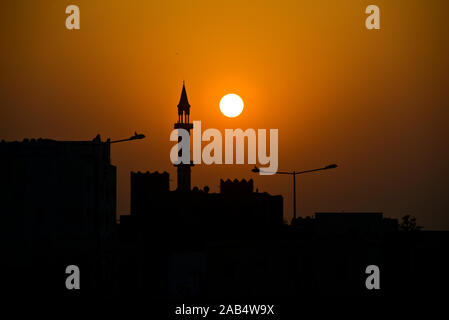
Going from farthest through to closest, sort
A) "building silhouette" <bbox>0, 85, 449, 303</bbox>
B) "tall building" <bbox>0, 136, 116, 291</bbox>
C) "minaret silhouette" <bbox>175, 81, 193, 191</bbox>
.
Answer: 1. "minaret silhouette" <bbox>175, 81, 193, 191</bbox>
2. "tall building" <bbox>0, 136, 116, 291</bbox>
3. "building silhouette" <bbox>0, 85, 449, 303</bbox>

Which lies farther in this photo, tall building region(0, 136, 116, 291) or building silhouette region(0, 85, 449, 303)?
tall building region(0, 136, 116, 291)

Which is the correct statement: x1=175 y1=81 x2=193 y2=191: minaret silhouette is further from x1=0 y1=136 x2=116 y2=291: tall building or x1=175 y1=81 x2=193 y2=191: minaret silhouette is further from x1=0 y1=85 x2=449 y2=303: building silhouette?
x1=0 y1=136 x2=116 y2=291: tall building

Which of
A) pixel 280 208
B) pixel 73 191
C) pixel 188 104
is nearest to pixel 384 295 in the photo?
pixel 73 191

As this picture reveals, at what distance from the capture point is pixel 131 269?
94.2 meters

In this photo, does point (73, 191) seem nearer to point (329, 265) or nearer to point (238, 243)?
point (238, 243)

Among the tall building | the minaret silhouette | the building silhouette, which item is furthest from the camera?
the minaret silhouette

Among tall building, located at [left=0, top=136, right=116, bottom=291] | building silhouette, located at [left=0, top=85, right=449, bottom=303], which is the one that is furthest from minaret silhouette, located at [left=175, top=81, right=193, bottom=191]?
tall building, located at [left=0, top=136, right=116, bottom=291]

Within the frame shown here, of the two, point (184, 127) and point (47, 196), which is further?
point (184, 127)

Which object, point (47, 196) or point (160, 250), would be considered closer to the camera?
point (47, 196)

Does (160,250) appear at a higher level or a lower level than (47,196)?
lower

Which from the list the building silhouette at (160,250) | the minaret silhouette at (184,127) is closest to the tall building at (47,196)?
the building silhouette at (160,250)

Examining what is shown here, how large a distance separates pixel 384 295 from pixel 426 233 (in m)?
20.6

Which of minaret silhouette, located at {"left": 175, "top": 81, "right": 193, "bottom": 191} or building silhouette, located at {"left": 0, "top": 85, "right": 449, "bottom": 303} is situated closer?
building silhouette, located at {"left": 0, "top": 85, "right": 449, "bottom": 303}

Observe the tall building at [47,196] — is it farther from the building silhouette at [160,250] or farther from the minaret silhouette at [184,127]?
the minaret silhouette at [184,127]
